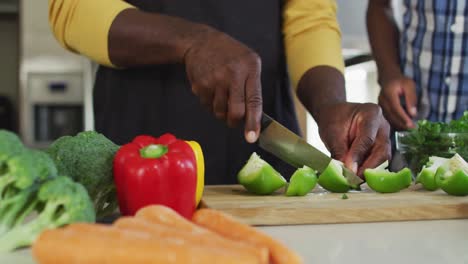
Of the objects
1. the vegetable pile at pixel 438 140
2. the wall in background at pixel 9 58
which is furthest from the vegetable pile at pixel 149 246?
the wall in background at pixel 9 58

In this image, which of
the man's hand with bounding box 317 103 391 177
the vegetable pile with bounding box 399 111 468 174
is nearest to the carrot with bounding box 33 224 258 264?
the man's hand with bounding box 317 103 391 177

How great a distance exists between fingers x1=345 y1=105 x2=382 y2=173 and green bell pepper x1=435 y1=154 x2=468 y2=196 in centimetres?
19

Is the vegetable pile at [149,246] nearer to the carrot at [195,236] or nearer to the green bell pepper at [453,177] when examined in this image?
the carrot at [195,236]

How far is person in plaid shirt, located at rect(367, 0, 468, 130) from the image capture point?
193 cm

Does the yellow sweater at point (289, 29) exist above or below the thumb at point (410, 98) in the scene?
above

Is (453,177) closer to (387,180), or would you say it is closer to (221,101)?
(387,180)

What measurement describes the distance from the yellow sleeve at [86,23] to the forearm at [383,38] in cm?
92

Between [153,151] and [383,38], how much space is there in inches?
49.9

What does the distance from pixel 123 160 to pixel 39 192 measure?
24 cm

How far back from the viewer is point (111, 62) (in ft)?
4.87

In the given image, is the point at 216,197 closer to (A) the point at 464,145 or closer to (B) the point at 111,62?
(B) the point at 111,62

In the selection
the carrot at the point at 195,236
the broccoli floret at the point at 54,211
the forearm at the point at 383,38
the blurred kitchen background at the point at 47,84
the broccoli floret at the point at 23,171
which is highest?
the forearm at the point at 383,38

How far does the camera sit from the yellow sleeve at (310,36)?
5.49 ft

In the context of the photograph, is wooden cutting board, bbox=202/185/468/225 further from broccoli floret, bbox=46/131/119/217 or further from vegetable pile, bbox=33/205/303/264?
vegetable pile, bbox=33/205/303/264
